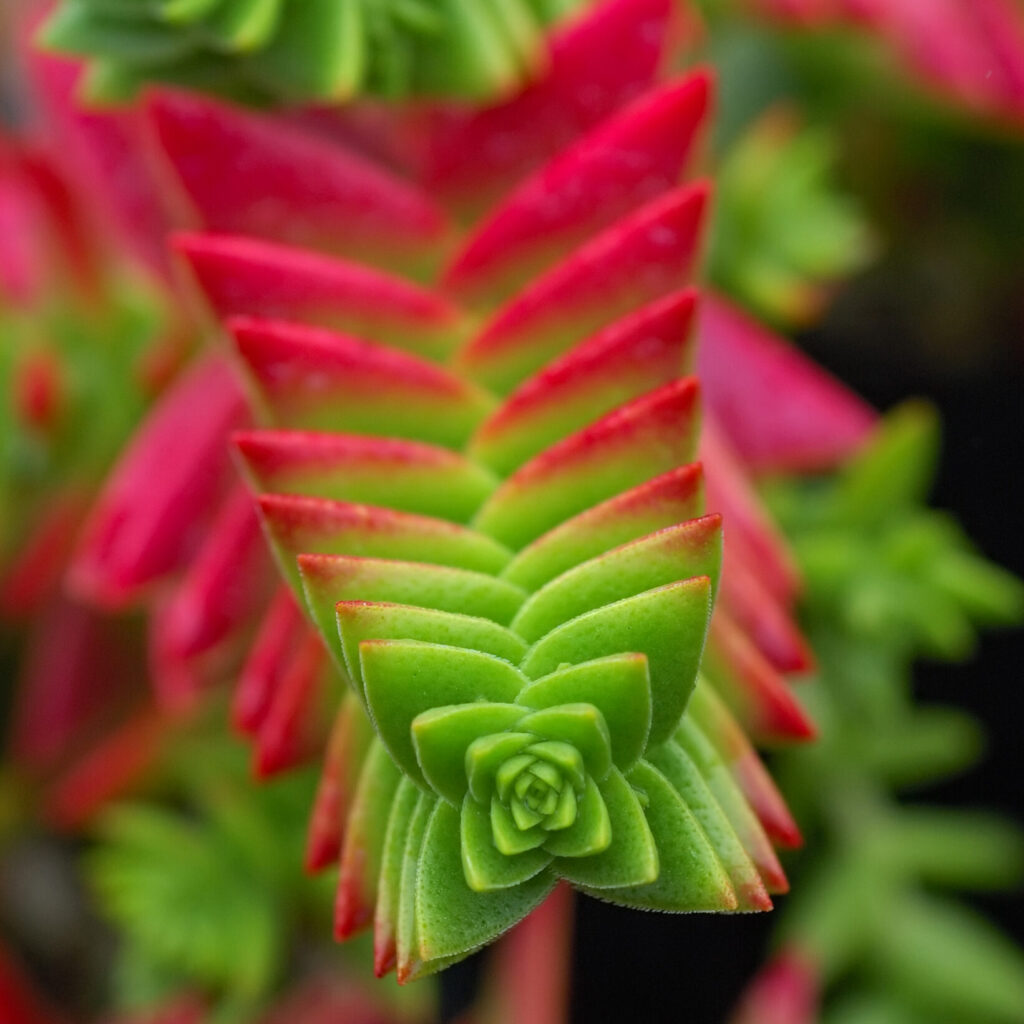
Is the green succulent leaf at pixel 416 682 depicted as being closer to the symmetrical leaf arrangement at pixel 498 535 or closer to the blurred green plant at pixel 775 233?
the symmetrical leaf arrangement at pixel 498 535

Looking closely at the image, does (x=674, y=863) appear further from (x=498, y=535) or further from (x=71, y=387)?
(x=71, y=387)

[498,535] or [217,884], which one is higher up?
[498,535]

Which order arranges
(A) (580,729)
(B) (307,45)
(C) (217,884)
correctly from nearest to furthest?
1. (A) (580,729)
2. (B) (307,45)
3. (C) (217,884)

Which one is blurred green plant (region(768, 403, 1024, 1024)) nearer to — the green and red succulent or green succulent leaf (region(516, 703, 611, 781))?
the green and red succulent

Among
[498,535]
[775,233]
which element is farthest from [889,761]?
[498,535]

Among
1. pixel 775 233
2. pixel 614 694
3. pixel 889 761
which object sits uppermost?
pixel 614 694

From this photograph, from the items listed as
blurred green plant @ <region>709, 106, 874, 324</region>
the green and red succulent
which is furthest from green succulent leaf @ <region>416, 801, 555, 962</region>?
blurred green plant @ <region>709, 106, 874, 324</region>
